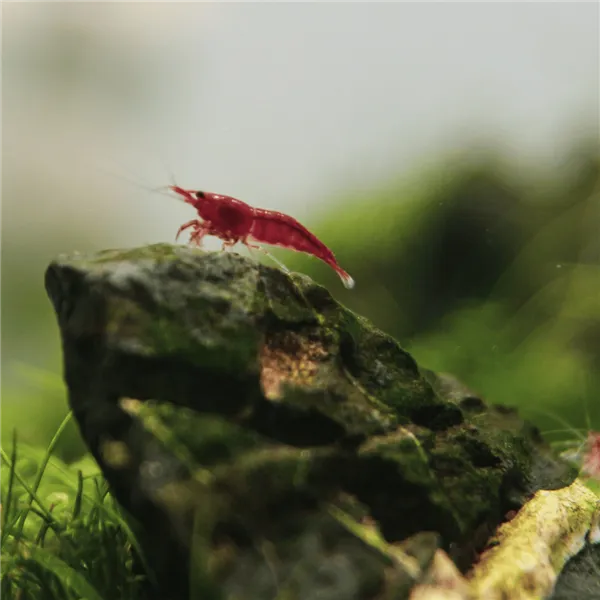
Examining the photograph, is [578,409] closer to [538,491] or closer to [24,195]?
[538,491]

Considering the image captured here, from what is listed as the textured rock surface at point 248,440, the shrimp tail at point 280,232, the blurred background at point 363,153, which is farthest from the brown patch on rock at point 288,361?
the blurred background at point 363,153

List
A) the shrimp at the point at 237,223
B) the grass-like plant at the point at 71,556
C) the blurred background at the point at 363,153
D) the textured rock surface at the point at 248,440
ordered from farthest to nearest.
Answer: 1. the blurred background at the point at 363,153
2. the shrimp at the point at 237,223
3. the grass-like plant at the point at 71,556
4. the textured rock surface at the point at 248,440

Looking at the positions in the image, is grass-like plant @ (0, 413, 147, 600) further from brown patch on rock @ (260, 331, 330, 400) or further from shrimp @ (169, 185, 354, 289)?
shrimp @ (169, 185, 354, 289)

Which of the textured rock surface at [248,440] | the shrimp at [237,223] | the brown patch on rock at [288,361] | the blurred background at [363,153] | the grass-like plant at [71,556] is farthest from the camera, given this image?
the blurred background at [363,153]

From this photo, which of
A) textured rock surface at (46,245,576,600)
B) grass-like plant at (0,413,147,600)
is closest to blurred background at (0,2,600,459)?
grass-like plant at (0,413,147,600)

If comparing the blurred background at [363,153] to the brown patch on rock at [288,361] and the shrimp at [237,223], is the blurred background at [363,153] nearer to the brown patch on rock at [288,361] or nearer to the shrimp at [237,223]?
the shrimp at [237,223]

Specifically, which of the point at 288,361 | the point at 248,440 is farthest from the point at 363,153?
the point at 248,440

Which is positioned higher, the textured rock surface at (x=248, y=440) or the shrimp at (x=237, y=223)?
the shrimp at (x=237, y=223)
